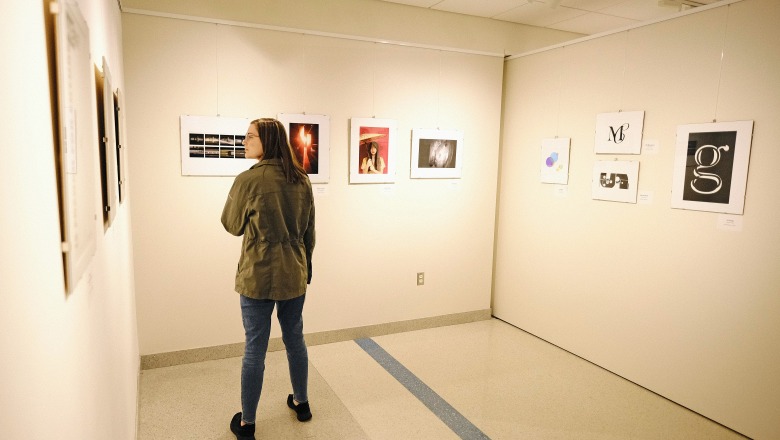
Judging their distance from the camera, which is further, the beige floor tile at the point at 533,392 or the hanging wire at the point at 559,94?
the hanging wire at the point at 559,94

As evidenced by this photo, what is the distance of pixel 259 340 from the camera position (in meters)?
2.56

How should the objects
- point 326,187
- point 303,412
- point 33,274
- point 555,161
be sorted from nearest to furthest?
point 33,274 → point 303,412 → point 326,187 → point 555,161

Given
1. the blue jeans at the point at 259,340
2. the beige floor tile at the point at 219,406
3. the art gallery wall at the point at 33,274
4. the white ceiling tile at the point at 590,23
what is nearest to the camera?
the art gallery wall at the point at 33,274

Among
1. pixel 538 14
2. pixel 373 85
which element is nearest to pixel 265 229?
pixel 373 85

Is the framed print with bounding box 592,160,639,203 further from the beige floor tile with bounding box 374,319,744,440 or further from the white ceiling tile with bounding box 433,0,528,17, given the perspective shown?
the white ceiling tile with bounding box 433,0,528,17

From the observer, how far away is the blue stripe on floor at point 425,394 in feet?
9.46

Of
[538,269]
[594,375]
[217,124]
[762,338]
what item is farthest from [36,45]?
[538,269]

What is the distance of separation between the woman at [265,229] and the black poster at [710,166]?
241cm

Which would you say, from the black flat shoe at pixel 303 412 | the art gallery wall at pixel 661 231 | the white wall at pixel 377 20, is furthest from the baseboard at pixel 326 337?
the white wall at pixel 377 20

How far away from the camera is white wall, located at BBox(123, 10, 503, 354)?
11.3 feet

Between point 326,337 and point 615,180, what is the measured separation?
2.63 metres

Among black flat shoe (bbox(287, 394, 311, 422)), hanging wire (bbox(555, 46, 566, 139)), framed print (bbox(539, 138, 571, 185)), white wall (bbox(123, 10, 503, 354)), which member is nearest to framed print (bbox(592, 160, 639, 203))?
framed print (bbox(539, 138, 571, 185))

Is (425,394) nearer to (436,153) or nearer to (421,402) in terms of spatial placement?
(421,402)

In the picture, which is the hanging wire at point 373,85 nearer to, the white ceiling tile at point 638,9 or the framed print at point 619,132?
the framed print at point 619,132
